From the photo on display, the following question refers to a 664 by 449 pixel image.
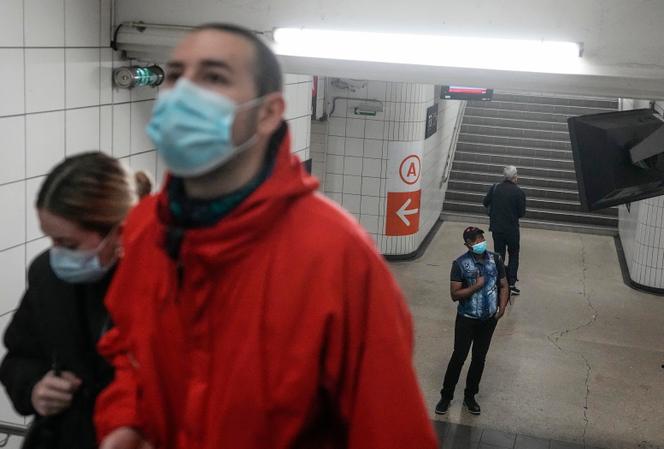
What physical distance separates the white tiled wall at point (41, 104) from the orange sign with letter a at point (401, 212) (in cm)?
627

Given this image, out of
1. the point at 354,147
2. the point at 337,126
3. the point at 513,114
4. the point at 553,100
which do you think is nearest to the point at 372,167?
the point at 354,147

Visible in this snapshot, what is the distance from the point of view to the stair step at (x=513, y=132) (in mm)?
16188

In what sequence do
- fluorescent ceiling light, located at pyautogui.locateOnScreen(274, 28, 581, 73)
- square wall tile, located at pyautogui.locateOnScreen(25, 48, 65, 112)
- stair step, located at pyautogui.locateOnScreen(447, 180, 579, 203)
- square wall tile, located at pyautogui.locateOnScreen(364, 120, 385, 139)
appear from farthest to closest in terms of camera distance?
stair step, located at pyautogui.locateOnScreen(447, 180, 579, 203) → square wall tile, located at pyautogui.locateOnScreen(364, 120, 385, 139) → fluorescent ceiling light, located at pyautogui.locateOnScreen(274, 28, 581, 73) → square wall tile, located at pyautogui.locateOnScreen(25, 48, 65, 112)

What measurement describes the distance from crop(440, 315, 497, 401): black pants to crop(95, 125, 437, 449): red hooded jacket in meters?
5.55

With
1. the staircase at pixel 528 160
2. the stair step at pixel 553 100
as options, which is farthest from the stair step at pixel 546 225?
the stair step at pixel 553 100

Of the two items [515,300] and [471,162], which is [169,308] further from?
[471,162]

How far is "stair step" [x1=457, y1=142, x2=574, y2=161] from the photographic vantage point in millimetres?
15680

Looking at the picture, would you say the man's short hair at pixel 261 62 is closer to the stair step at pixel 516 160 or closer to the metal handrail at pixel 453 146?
the metal handrail at pixel 453 146

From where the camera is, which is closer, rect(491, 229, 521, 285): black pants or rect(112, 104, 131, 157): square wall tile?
rect(112, 104, 131, 157): square wall tile

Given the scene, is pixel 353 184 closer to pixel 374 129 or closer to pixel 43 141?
pixel 374 129

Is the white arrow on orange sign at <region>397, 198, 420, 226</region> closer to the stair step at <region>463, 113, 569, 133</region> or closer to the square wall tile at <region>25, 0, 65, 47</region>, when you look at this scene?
the stair step at <region>463, 113, 569, 133</region>

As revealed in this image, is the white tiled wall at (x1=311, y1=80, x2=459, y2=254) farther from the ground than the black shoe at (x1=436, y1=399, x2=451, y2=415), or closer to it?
farther from the ground

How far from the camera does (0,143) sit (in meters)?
4.43

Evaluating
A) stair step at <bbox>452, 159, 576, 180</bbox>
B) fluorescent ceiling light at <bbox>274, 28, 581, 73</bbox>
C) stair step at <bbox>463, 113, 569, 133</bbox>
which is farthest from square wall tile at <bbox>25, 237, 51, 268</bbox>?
stair step at <bbox>463, 113, 569, 133</bbox>
